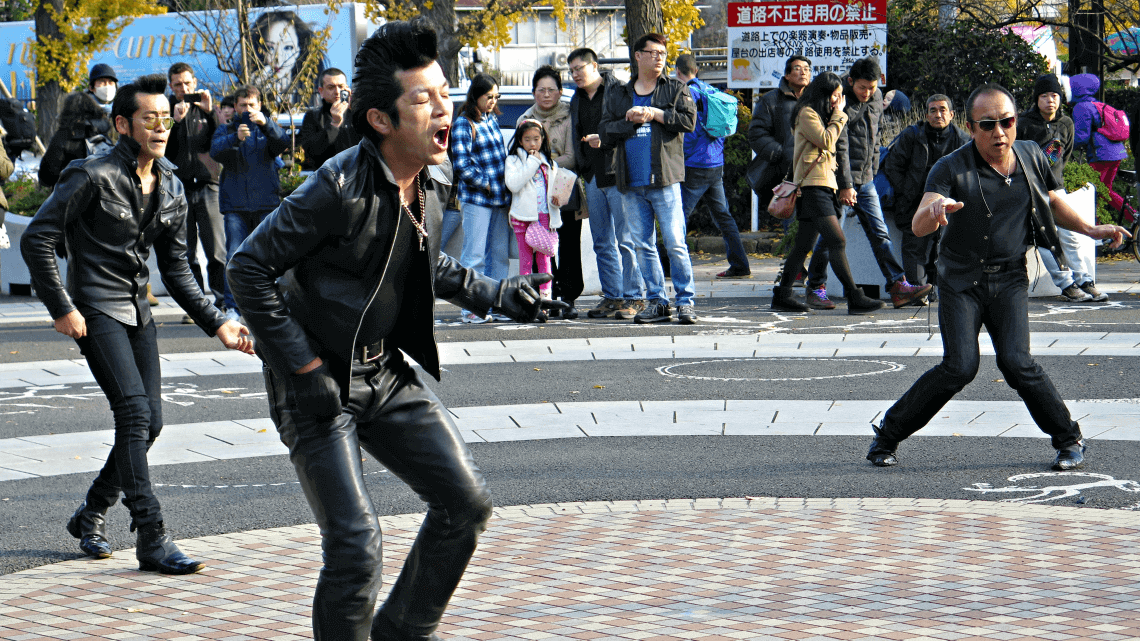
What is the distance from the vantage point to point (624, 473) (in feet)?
21.3

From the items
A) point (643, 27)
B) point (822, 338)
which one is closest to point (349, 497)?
point (822, 338)

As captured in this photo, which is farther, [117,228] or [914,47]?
[914,47]

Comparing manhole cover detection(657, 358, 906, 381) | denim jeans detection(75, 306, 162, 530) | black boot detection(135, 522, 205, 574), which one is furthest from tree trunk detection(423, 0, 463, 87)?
black boot detection(135, 522, 205, 574)

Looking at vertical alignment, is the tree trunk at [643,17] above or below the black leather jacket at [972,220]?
→ above

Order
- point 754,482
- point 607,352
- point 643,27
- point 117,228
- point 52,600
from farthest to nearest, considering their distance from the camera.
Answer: point 643,27 → point 607,352 → point 754,482 → point 117,228 → point 52,600

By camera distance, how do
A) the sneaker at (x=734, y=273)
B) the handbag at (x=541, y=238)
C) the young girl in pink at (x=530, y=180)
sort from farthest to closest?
1. the sneaker at (x=734, y=273)
2. the handbag at (x=541, y=238)
3. the young girl in pink at (x=530, y=180)

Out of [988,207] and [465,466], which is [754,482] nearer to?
[988,207]

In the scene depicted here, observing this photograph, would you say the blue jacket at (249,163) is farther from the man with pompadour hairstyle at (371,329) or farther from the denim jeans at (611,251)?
the man with pompadour hairstyle at (371,329)

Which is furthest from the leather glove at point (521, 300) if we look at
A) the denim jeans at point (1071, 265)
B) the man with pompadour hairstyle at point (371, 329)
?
the denim jeans at point (1071, 265)

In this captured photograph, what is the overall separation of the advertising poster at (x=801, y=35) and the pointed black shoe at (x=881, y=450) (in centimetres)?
1250

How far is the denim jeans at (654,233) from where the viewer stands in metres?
11.5

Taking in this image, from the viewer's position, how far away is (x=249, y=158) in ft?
38.9

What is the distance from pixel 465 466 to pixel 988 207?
3.47 meters

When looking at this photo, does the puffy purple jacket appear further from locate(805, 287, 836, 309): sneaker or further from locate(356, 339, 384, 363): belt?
locate(356, 339, 384, 363): belt
